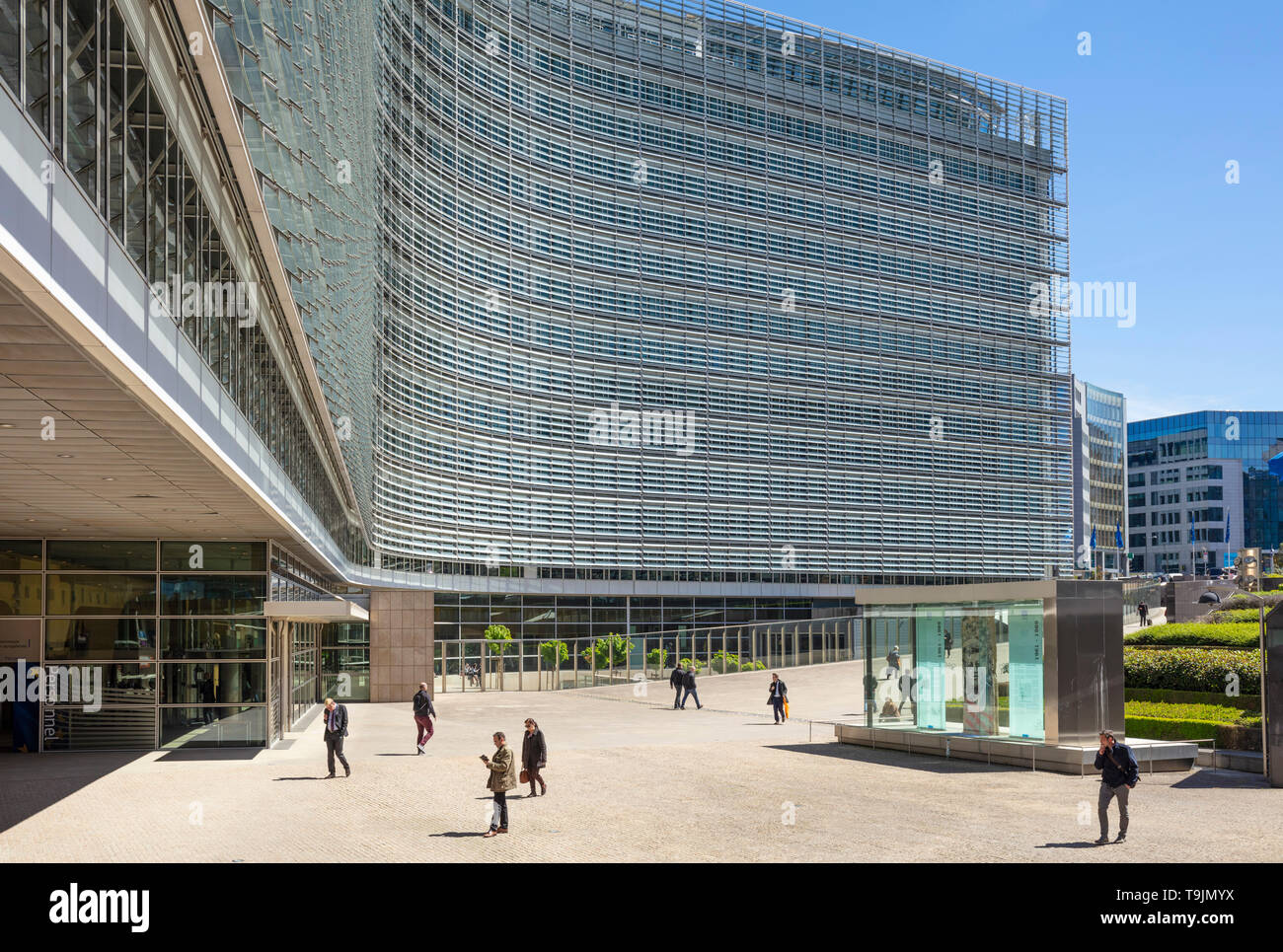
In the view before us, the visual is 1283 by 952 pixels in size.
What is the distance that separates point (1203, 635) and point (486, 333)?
132 ft

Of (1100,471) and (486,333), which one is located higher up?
(486,333)

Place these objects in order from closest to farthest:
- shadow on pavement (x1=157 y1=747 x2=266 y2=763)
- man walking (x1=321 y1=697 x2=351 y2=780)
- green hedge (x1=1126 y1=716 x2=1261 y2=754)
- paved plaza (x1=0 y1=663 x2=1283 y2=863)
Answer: paved plaza (x1=0 y1=663 x2=1283 y2=863) < man walking (x1=321 y1=697 x2=351 y2=780) < green hedge (x1=1126 y1=716 x2=1261 y2=754) < shadow on pavement (x1=157 y1=747 x2=266 y2=763)

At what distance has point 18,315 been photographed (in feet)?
27.1

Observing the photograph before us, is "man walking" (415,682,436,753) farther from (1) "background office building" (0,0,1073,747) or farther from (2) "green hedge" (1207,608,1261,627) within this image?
(2) "green hedge" (1207,608,1261,627)

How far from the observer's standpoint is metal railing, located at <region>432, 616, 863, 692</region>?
51.4m

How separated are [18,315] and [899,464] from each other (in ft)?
251

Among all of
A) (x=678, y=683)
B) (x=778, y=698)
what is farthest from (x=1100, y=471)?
(x=778, y=698)

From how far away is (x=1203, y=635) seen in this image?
3262 cm

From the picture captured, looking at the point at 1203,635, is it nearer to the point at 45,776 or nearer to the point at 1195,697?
the point at 1195,697

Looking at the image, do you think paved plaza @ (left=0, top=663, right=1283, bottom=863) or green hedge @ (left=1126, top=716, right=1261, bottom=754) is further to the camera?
green hedge @ (left=1126, top=716, right=1261, bottom=754)

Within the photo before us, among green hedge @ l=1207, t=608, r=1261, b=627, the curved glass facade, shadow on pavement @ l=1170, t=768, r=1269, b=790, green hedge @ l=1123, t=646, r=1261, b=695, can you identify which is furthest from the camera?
→ the curved glass facade

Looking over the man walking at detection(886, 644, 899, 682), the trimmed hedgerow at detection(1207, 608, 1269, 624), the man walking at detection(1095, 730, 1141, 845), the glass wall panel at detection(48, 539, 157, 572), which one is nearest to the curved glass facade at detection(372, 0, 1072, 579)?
the glass wall panel at detection(48, 539, 157, 572)

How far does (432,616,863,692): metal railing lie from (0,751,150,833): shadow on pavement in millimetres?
25552

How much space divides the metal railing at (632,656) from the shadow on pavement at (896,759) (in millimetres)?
23149
